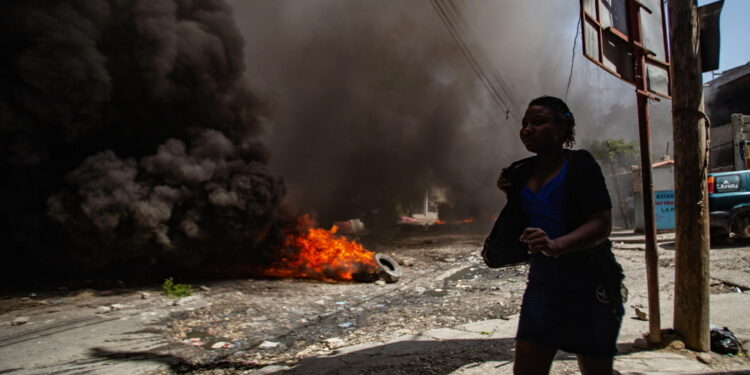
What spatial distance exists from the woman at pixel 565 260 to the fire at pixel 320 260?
18.2 feet

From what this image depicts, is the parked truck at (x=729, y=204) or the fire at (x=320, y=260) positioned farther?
the parked truck at (x=729, y=204)

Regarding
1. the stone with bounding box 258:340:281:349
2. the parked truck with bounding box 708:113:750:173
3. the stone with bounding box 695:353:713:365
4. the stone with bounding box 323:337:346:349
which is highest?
the parked truck with bounding box 708:113:750:173

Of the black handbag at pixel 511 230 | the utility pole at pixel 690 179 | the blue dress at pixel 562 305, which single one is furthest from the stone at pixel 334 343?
the utility pole at pixel 690 179

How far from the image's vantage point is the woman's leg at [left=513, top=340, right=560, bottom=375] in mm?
1525

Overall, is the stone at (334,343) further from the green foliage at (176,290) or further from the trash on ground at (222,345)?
the green foliage at (176,290)

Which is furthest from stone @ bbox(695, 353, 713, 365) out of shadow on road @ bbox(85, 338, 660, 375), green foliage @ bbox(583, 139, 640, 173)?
green foliage @ bbox(583, 139, 640, 173)

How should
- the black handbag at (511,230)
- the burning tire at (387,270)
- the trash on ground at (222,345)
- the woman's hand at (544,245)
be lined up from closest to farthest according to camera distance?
1. the woman's hand at (544,245)
2. the black handbag at (511,230)
3. the trash on ground at (222,345)
4. the burning tire at (387,270)

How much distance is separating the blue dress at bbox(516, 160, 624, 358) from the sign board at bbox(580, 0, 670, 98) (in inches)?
86.9

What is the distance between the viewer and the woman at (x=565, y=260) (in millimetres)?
1450

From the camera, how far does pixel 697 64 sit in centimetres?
271

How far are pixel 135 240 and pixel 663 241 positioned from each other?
1123cm

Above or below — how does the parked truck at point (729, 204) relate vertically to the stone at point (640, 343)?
above

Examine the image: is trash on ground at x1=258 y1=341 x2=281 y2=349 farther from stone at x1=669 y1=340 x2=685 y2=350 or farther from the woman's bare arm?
stone at x1=669 y1=340 x2=685 y2=350

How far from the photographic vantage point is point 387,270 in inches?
277
